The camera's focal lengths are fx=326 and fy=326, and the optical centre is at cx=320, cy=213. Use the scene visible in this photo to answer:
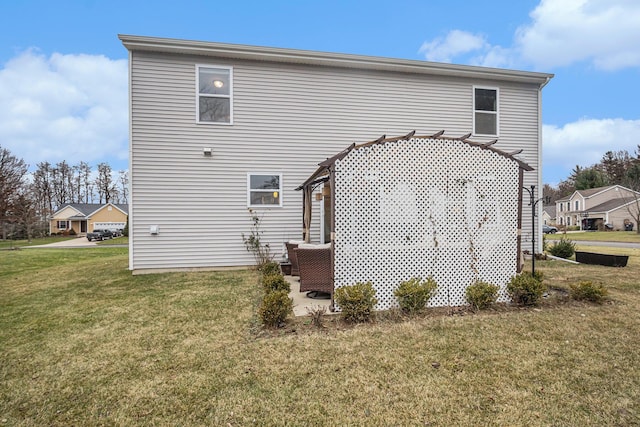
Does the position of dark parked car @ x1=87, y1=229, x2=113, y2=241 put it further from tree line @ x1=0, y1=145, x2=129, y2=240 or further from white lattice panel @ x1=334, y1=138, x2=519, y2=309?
white lattice panel @ x1=334, y1=138, x2=519, y2=309

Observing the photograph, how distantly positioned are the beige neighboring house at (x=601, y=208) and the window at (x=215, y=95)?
1571 inches

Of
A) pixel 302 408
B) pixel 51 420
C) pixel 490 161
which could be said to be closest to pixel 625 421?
pixel 302 408

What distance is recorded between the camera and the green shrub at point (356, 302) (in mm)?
4195

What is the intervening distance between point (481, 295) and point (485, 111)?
6874 mm

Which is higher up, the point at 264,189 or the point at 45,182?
the point at 45,182

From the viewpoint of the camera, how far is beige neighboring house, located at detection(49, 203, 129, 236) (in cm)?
3975

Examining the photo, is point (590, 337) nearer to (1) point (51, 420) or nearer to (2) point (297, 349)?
(2) point (297, 349)

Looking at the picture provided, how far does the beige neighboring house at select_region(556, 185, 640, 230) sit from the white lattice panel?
37.9 m

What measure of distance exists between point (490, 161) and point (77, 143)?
34531 millimetres

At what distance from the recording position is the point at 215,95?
321 inches

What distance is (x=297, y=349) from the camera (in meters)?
3.42

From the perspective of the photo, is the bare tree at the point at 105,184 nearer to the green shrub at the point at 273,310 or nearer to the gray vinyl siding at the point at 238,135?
the gray vinyl siding at the point at 238,135

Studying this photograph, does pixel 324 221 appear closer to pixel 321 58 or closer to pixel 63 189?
pixel 321 58

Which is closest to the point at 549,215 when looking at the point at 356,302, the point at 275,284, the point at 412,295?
the point at 412,295
